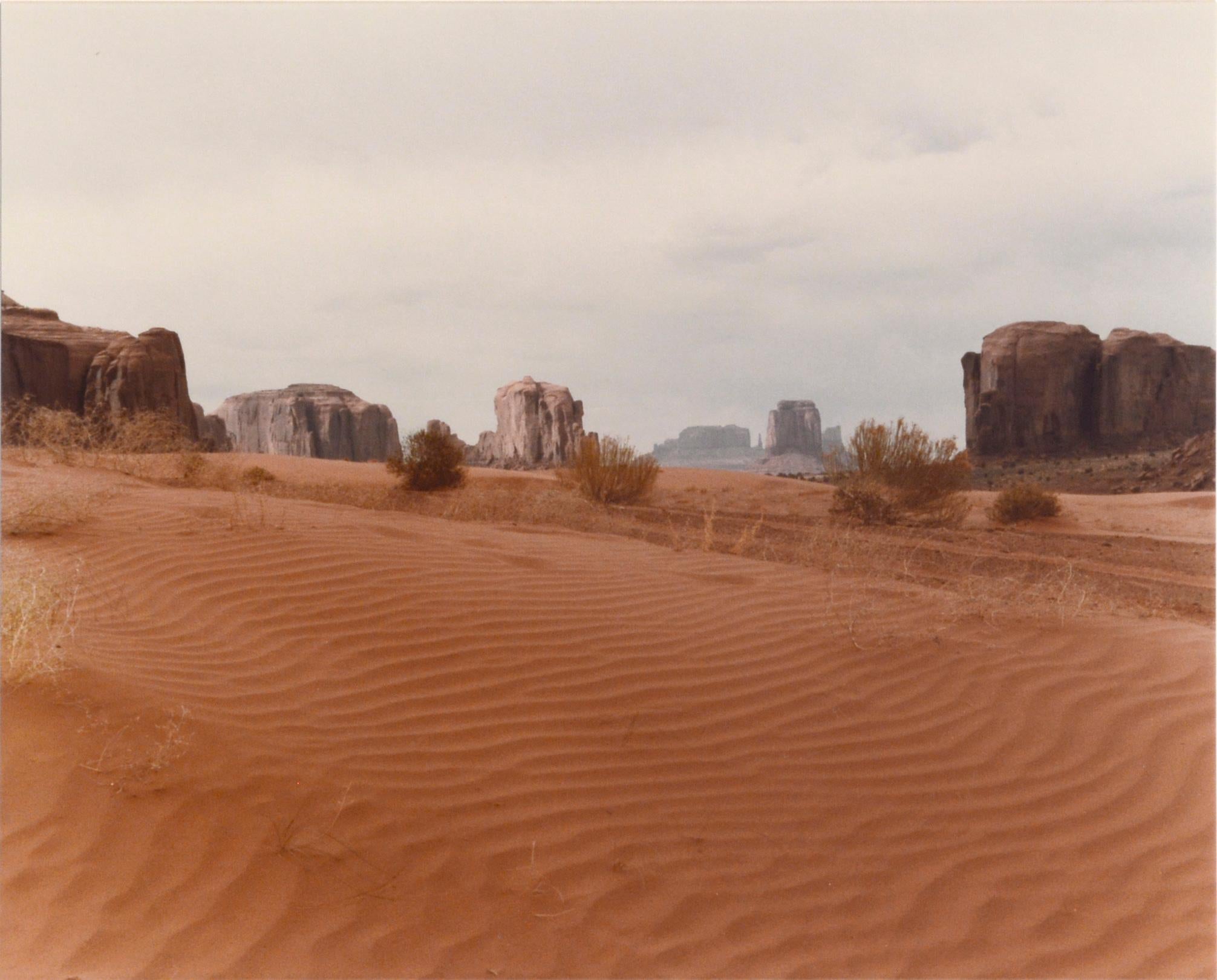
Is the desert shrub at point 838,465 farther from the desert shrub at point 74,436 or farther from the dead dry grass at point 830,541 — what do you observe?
the desert shrub at point 74,436

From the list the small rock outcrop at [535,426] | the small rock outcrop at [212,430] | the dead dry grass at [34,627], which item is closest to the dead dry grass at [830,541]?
the dead dry grass at [34,627]

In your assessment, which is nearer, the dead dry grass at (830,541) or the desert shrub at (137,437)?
the dead dry grass at (830,541)

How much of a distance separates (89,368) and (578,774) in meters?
33.0

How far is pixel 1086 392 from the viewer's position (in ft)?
181

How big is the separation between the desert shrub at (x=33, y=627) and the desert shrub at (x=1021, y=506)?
17.7 meters

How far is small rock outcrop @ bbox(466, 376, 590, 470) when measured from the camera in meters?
68.1

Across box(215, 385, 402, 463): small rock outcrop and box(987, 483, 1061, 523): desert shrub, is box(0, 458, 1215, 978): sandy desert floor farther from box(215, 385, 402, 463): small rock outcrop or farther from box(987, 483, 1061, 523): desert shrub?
box(215, 385, 402, 463): small rock outcrop

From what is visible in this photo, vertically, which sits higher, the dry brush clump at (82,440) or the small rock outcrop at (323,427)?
→ the small rock outcrop at (323,427)

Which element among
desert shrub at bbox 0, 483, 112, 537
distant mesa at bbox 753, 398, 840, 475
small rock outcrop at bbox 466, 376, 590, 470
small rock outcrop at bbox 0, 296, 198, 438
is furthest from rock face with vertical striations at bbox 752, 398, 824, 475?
desert shrub at bbox 0, 483, 112, 537

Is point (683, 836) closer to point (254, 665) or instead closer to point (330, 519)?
point (254, 665)

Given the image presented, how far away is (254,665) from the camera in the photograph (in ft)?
14.8

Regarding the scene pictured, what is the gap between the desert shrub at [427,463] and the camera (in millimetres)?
16672

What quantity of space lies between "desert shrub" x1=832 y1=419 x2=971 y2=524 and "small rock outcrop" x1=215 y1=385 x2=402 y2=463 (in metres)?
61.6

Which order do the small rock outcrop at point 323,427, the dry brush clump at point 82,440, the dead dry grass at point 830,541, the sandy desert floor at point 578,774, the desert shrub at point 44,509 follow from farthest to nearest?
the small rock outcrop at point 323,427, the dry brush clump at point 82,440, the dead dry grass at point 830,541, the desert shrub at point 44,509, the sandy desert floor at point 578,774
